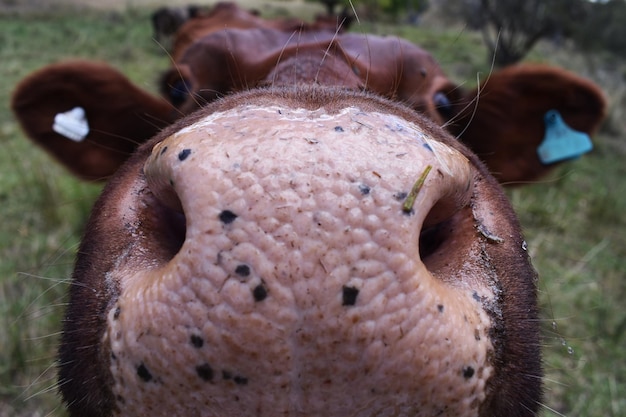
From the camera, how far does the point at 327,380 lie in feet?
3.23

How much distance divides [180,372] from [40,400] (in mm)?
2176

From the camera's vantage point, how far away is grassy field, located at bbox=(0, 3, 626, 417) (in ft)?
9.40

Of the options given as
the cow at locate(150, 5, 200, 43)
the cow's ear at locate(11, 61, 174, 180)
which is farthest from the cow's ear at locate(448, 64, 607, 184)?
the cow at locate(150, 5, 200, 43)

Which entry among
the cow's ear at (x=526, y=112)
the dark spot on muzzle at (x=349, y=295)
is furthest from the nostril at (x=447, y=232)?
the cow's ear at (x=526, y=112)

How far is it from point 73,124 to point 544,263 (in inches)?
139

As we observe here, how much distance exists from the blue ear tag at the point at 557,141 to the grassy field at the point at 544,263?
16 centimetres

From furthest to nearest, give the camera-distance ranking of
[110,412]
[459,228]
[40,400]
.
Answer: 1. [40,400]
2. [459,228]
3. [110,412]

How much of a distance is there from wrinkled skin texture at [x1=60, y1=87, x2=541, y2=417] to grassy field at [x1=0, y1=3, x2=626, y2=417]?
482 mm

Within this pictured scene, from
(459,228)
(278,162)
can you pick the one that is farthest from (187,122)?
(459,228)

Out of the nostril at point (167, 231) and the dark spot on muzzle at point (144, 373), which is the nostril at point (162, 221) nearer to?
the nostril at point (167, 231)

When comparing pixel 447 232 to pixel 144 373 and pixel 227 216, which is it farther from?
pixel 144 373

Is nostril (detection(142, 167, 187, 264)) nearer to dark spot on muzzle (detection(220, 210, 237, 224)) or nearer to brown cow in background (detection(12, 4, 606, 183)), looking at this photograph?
dark spot on muzzle (detection(220, 210, 237, 224))

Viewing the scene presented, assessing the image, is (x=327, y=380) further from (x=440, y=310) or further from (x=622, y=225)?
(x=622, y=225)

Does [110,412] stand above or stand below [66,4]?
above
